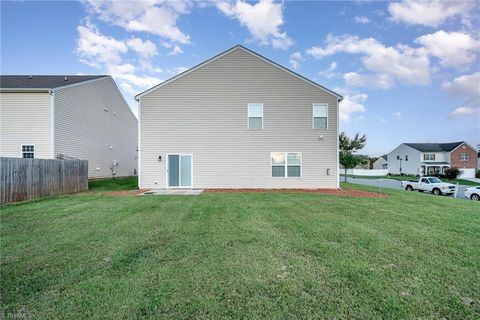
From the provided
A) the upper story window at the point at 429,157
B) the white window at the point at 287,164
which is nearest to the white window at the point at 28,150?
the white window at the point at 287,164

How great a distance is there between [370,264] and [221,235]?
273 centimetres

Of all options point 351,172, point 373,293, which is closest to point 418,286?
point 373,293

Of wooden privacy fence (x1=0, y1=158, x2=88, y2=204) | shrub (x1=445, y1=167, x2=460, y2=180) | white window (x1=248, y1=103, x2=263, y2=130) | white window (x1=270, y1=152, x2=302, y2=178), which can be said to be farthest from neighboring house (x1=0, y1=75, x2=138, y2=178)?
shrub (x1=445, y1=167, x2=460, y2=180)

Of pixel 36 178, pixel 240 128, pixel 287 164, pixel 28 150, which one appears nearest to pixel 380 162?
pixel 287 164

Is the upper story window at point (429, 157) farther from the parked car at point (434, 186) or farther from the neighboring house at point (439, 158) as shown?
the parked car at point (434, 186)

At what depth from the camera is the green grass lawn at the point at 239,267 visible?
245 centimetres

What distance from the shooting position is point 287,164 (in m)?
13.8

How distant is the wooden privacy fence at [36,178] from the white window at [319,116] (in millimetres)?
13855

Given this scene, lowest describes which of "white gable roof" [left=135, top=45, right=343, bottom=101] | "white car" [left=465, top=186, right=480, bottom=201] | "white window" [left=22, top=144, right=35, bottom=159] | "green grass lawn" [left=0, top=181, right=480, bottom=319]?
"white car" [left=465, top=186, right=480, bottom=201]

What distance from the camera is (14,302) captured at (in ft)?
8.36

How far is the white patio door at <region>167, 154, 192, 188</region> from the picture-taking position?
13.6 m

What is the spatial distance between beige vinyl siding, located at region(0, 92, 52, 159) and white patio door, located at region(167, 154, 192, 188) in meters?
7.81

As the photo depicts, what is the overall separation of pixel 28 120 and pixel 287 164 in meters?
16.3

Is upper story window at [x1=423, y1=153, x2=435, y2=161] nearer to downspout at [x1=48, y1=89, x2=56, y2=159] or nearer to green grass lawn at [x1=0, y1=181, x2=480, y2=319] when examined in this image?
green grass lawn at [x1=0, y1=181, x2=480, y2=319]
